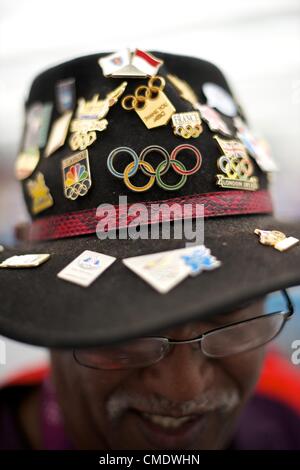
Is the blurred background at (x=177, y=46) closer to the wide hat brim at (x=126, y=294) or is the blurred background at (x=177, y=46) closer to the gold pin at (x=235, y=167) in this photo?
the gold pin at (x=235, y=167)

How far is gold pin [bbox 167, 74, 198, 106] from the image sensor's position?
0.79 m

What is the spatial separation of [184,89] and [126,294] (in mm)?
506

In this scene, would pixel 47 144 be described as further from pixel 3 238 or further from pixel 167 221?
pixel 3 238

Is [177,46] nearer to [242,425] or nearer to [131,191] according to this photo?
[131,191]

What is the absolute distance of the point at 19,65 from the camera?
1.95 metres

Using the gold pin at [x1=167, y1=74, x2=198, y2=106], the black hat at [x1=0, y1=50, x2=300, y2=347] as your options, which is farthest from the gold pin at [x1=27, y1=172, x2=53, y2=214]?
the gold pin at [x1=167, y1=74, x2=198, y2=106]

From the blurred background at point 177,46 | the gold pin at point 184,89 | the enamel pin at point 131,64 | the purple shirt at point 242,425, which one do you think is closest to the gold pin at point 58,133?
the enamel pin at point 131,64

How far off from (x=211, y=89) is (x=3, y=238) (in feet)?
4.66

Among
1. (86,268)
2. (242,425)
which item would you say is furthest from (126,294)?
(242,425)

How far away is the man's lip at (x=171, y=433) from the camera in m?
0.91

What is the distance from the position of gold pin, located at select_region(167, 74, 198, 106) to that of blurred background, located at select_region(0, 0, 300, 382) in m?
1.03

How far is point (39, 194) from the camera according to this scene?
32.9 inches

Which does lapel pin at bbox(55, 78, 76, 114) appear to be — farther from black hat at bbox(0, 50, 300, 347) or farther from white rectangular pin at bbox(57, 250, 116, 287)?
white rectangular pin at bbox(57, 250, 116, 287)
